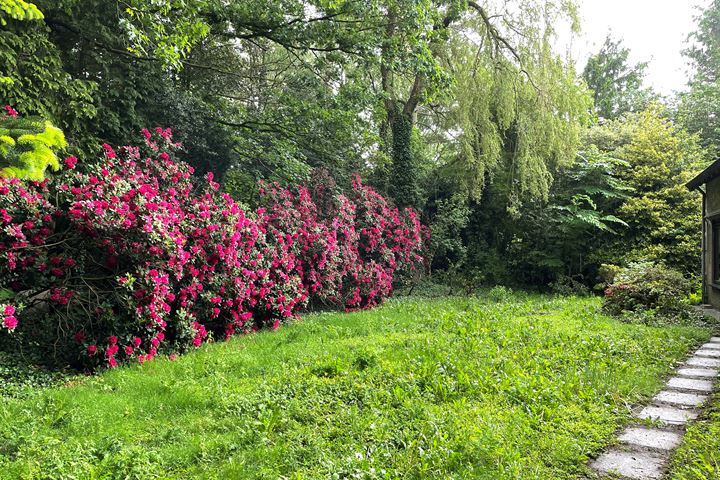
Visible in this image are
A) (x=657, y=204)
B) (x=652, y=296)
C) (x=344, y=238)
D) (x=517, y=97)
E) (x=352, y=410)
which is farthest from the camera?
(x=657, y=204)

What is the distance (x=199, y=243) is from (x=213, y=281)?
1.92 feet

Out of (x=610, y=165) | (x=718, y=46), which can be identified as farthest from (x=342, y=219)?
(x=718, y=46)

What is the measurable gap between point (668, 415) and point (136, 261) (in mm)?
5635

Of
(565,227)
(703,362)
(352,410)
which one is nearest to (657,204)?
(565,227)

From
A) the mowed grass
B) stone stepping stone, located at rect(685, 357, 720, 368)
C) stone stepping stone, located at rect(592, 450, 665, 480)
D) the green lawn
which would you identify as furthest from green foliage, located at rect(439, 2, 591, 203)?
stone stepping stone, located at rect(592, 450, 665, 480)

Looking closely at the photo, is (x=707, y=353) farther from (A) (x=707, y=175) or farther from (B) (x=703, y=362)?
(A) (x=707, y=175)

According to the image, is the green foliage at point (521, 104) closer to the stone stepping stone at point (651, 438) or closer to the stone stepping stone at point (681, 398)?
the stone stepping stone at point (681, 398)

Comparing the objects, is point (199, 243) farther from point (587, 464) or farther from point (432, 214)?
point (432, 214)

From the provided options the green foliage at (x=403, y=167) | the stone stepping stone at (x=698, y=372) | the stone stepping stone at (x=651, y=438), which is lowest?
the stone stepping stone at (x=651, y=438)

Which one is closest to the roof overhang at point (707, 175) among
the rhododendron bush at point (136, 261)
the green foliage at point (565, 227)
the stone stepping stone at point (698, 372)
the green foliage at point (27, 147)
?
the green foliage at point (565, 227)

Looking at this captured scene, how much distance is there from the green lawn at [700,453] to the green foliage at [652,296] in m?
4.79

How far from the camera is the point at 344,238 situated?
32.8 feet

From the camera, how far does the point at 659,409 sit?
4.00 metres

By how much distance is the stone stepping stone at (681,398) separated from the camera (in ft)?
13.5
